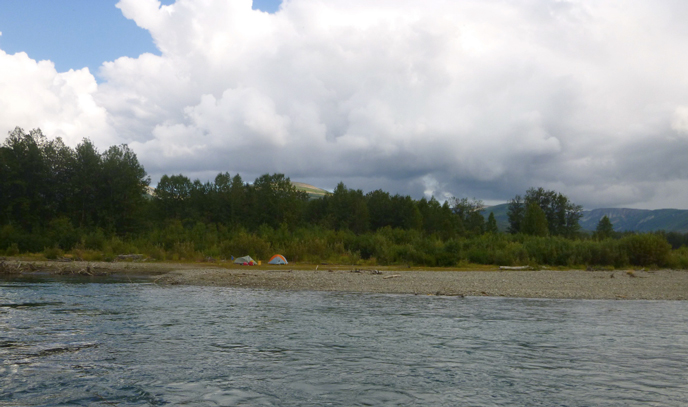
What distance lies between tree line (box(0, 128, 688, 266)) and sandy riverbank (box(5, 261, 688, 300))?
7.38m

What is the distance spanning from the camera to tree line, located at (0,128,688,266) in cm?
4422

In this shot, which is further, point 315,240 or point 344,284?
point 315,240

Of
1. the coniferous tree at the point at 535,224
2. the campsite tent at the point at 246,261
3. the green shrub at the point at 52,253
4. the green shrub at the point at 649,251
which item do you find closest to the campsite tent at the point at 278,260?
the campsite tent at the point at 246,261

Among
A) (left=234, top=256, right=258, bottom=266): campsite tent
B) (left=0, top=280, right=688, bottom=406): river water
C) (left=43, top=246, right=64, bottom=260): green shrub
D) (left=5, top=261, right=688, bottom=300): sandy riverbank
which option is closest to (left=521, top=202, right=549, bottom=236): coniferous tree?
(left=5, top=261, right=688, bottom=300): sandy riverbank

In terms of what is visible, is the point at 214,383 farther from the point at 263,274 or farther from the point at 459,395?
the point at 263,274

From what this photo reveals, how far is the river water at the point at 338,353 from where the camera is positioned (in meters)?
9.04

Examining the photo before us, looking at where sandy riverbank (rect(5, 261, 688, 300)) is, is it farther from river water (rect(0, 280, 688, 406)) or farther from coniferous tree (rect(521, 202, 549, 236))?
coniferous tree (rect(521, 202, 549, 236))

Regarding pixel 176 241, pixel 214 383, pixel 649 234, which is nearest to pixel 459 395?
pixel 214 383

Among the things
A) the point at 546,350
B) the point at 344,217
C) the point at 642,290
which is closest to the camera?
the point at 546,350

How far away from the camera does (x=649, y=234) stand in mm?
42438

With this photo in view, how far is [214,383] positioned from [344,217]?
86408mm

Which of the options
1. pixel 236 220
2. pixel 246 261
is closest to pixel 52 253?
pixel 246 261

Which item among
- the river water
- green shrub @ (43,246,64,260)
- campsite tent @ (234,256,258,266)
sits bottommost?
the river water

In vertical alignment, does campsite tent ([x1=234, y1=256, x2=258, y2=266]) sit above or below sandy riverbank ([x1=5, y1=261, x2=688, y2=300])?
above
